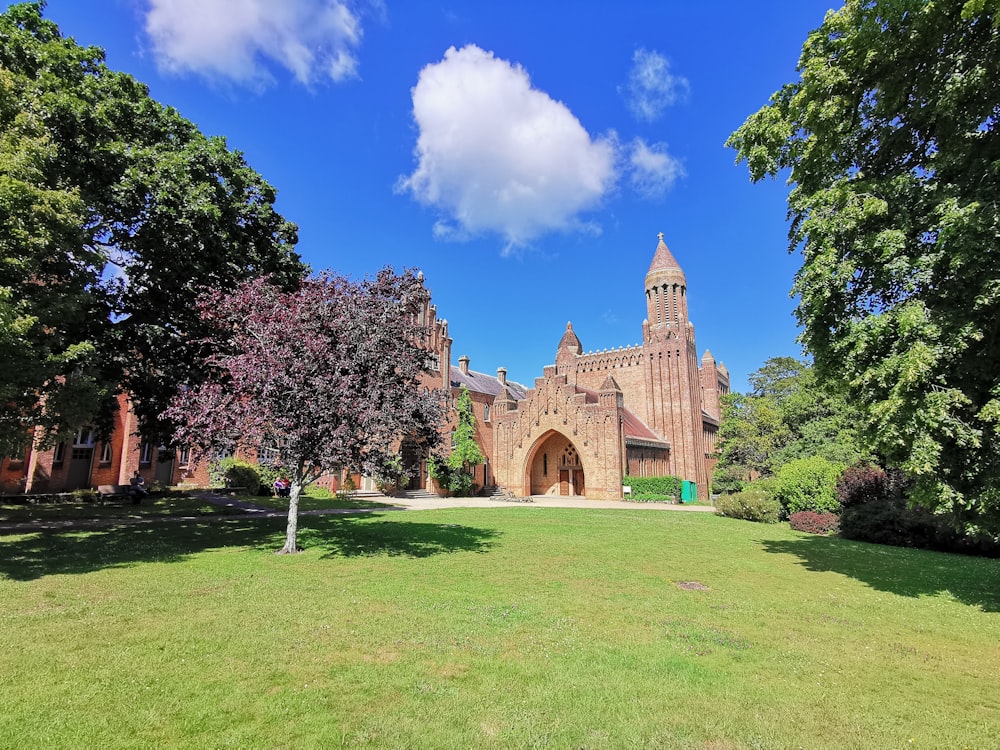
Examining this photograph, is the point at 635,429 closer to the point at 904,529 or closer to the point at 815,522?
the point at 815,522

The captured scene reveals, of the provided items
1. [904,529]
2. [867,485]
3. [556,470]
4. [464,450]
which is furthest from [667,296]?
[904,529]

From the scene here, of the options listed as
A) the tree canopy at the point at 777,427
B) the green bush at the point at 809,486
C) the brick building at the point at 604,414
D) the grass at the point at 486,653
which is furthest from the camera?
the brick building at the point at 604,414

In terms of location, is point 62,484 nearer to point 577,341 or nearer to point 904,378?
point 904,378

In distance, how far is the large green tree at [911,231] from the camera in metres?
7.77

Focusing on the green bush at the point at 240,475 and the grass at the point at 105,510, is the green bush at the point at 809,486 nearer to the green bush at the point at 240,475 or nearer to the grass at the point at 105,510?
the grass at the point at 105,510

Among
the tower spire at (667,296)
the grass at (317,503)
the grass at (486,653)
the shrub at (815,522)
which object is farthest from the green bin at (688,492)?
the grass at (486,653)

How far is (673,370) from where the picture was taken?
48219 millimetres

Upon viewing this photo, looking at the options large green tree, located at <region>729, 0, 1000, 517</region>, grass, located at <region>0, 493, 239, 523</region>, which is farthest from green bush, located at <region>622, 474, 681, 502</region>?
large green tree, located at <region>729, 0, 1000, 517</region>

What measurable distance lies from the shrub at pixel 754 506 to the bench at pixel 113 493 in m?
31.8

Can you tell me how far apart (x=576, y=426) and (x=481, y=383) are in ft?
52.3

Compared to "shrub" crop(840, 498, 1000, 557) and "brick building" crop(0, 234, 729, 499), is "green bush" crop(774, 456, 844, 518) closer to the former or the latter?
"shrub" crop(840, 498, 1000, 557)

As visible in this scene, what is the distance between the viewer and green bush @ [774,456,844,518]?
20375mm

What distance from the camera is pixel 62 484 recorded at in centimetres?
3058

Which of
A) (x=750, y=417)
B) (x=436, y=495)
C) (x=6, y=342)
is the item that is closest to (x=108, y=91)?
(x=6, y=342)
